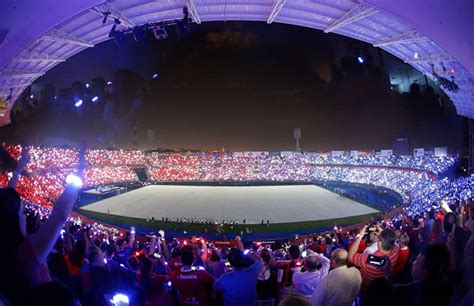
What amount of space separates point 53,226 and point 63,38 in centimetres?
967

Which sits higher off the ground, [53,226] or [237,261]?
[53,226]

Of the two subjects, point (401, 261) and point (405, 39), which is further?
point (405, 39)

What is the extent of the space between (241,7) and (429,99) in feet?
122

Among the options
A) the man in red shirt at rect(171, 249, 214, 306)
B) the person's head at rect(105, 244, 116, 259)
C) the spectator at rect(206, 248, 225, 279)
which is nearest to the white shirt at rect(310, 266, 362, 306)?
the man in red shirt at rect(171, 249, 214, 306)

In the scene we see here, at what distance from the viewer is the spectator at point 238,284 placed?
337 cm

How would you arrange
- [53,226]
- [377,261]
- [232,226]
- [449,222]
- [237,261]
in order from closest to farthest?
[53,226], [237,261], [377,261], [449,222], [232,226]

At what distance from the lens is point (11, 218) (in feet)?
6.41

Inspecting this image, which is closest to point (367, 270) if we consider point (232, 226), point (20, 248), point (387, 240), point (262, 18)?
point (387, 240)

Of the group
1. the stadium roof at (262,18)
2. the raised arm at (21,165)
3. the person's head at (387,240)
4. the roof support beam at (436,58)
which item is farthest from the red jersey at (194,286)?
the roof support beam at (436,58)

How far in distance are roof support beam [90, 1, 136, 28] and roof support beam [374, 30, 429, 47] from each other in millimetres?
8345

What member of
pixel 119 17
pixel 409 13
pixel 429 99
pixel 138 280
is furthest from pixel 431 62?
pixel 429 99

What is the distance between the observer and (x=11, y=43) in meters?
6.95

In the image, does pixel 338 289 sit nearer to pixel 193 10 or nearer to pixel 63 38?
pixel 193 10

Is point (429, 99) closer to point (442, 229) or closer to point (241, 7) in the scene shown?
point (241, 7)
